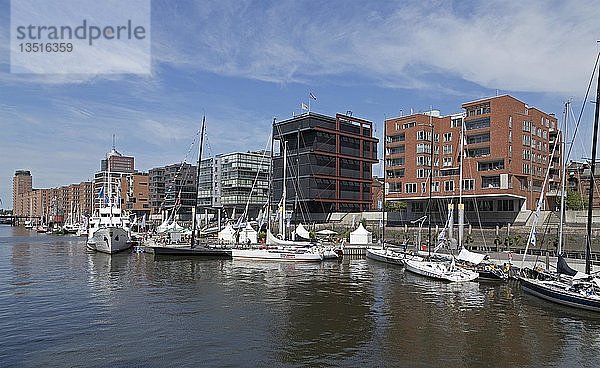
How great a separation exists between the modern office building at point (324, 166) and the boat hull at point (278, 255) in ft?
171

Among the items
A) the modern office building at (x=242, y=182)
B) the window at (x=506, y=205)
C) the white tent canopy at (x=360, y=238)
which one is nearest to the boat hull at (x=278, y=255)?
the white tent canopy at (x=360, y=238)

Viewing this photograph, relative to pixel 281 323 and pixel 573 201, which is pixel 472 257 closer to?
pixel 281 323

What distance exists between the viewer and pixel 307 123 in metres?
132

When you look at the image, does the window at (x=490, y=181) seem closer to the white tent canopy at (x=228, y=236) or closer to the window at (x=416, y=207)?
the window at (x=416, y=207)

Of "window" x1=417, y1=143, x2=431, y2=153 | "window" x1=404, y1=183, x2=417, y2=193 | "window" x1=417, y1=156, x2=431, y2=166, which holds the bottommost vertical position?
"window" x1=404, y1=183, x2=417, y2=193

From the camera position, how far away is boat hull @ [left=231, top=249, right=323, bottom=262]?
69.2 metres

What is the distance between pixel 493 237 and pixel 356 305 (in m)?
53.3

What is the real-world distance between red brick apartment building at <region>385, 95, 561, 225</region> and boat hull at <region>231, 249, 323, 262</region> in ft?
116

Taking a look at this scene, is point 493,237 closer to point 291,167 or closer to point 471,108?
point 471,108

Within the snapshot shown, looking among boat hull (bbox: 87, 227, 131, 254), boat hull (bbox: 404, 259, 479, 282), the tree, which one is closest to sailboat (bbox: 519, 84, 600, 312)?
boat hull (bbox: 404, 259, 479, 282)

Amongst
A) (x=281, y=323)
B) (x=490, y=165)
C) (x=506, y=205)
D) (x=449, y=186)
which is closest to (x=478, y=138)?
(x=490, y=165)

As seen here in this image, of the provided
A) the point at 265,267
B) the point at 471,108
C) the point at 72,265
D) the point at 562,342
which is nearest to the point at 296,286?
the point at 265,267

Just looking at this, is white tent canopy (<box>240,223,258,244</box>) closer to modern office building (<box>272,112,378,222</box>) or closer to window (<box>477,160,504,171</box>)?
modern office building (<box>272,112,378,222</box>)

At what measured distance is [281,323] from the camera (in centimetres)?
3428
